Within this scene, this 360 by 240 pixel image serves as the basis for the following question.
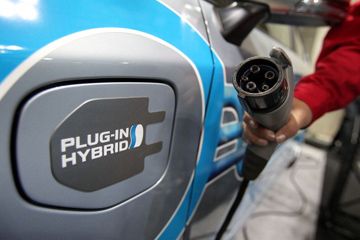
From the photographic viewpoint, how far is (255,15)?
2.43 feet

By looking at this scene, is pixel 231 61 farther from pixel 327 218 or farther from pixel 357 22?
pixel 327 218

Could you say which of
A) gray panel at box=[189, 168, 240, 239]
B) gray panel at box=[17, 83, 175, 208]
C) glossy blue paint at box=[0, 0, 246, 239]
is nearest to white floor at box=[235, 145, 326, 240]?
gray panel at box=[189, 168, 240, 239]

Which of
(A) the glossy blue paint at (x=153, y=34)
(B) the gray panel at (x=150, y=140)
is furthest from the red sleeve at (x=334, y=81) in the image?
(B) the gray panel at (x=150, y=140)

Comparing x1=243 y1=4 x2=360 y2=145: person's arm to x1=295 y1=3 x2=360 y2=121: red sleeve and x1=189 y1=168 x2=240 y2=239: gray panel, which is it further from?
x1=189 y1=168 x2=240 y2=239: gray panel

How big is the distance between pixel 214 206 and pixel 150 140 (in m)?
0.36

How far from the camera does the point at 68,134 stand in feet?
1.17

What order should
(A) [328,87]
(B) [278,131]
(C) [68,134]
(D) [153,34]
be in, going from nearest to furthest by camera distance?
1. (C) [68,134]
2. (D) [153,34]
3. (B) [278,131]
4. (A) [328,87]

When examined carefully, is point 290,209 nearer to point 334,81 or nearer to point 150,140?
point 334,81

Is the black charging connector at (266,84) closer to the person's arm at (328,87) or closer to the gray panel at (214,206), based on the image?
the person's arm at (328,87)

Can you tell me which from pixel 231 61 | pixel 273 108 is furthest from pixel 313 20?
pixel 273 108

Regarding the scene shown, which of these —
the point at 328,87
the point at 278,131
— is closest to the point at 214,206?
the point at 278,131

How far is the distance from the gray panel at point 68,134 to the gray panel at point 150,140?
0.03ft

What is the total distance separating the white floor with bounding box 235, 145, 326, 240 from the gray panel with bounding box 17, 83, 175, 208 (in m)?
0.99

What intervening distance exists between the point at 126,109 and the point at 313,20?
76 centimetres
